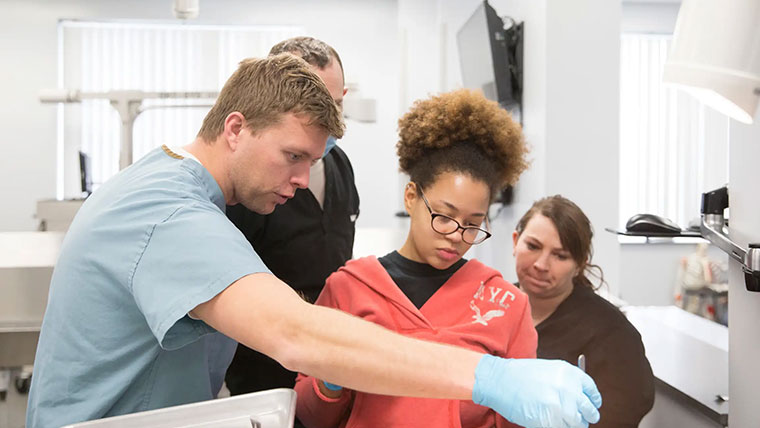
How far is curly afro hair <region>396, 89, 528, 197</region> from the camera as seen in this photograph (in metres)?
1.22

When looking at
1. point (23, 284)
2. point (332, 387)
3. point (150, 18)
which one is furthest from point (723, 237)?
point (150, 18)

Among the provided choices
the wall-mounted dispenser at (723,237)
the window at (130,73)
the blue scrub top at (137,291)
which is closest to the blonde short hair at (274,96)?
the blue scrub top at (137,291)

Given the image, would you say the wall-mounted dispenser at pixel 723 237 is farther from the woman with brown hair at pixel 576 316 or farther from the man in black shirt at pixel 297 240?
the man in black shirt at pixel 297 240

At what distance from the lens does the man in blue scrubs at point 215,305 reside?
79cm

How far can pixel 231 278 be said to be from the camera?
81cm

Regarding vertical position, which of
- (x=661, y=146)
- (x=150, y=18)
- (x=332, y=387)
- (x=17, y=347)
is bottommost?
(x=17, y=347)

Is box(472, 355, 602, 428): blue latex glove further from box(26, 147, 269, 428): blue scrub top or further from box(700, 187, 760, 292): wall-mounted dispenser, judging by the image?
box(700, 187, 760, 292): wall-mounted dispenser

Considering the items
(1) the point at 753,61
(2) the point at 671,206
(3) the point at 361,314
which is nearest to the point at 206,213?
(3) the point at 361,314

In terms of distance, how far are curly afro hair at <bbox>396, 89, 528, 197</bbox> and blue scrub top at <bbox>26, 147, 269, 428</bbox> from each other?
1.36 feet

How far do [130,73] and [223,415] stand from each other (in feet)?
16.2

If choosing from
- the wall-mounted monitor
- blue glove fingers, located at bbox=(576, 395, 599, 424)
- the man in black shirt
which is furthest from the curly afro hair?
the wall-mounted monitor

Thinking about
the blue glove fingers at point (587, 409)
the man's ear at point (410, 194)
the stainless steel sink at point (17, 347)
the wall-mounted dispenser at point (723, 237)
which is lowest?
the stainless steel sink at point (17, 347)

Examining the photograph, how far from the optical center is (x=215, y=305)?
813 mm

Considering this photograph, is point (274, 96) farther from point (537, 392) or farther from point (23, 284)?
point (23, 284)
